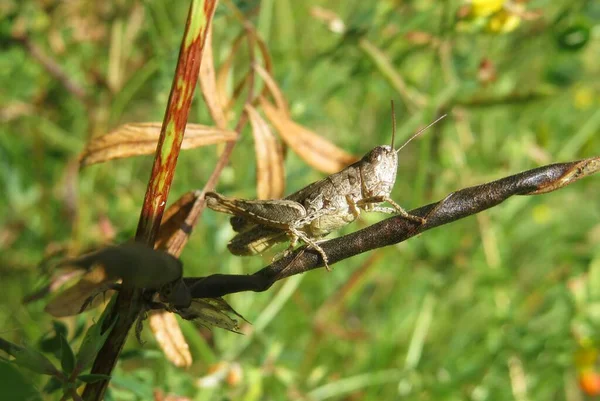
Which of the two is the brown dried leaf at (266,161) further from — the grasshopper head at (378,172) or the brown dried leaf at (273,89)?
the grasshopper head at (378,172)

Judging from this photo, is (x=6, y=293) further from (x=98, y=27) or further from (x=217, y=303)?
(x=217, y=303)

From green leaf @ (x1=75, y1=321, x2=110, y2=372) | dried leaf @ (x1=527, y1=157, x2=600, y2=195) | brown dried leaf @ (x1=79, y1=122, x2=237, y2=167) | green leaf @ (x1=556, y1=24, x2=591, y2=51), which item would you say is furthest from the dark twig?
green leaf @ (x1=556, y1=24, x2=591, y2=51)

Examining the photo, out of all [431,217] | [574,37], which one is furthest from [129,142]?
[574,37]

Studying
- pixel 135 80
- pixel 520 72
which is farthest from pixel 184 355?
pixel 520 72

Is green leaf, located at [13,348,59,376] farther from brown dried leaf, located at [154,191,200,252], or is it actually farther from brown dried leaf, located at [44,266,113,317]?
brown dried leaf, located at [154,191,200,252]

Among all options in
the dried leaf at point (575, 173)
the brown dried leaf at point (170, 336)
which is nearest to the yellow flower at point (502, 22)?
the dried leaf at point (575, 173)
